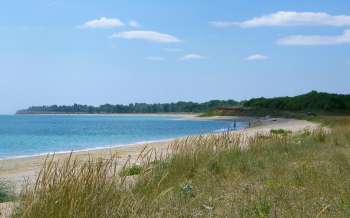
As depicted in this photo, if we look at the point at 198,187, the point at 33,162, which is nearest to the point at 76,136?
the point at 33,162

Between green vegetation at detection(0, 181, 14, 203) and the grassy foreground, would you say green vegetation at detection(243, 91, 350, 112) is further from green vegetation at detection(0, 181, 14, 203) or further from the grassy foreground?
green vegetation at detection(0, 181, 14, 203)

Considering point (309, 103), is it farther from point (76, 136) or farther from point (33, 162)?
point (33, 162)

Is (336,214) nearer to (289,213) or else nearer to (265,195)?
(289,213)

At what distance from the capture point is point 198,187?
8.49m

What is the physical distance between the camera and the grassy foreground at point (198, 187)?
5562 millimetres

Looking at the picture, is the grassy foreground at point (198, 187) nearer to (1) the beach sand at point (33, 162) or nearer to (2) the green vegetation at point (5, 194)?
(1) the beach sand at point (33, 162)

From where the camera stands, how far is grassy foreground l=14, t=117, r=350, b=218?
5.56m

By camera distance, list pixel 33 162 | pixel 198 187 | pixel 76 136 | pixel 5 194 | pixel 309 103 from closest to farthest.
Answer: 1. pixel 198 187
2. pixel 5 194
3. pixel 33 162
4. pixel 76 136
5. pixel 309 103

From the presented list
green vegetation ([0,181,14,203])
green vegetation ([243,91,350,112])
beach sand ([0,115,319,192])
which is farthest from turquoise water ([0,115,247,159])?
green vegetation ([243,91,350,112])

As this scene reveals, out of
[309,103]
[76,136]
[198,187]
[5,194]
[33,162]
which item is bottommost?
[76,136]

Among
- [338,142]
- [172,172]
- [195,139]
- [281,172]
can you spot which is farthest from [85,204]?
[338,142]

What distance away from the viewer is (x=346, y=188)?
755 centimetres

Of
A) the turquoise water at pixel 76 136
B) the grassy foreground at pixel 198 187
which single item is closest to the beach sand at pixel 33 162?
the grassy foreground at pixel 198 187

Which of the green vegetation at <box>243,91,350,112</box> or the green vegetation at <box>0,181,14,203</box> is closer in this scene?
the green vegetation at <box>0,181,14,203</box>
